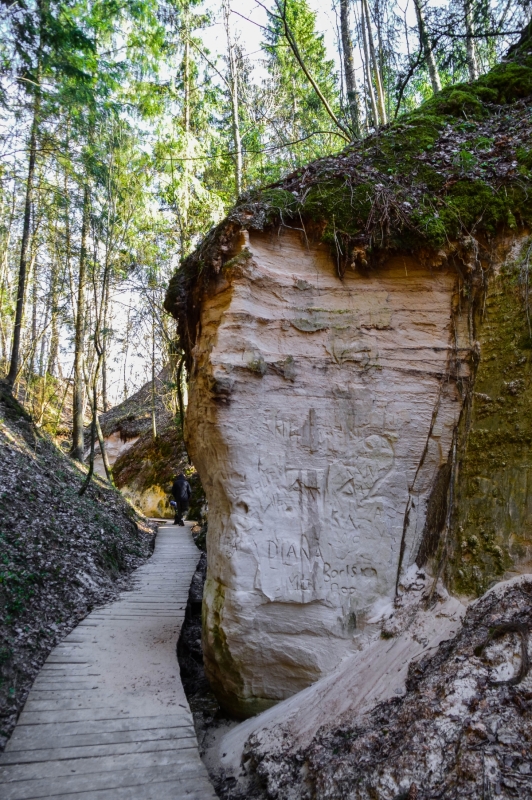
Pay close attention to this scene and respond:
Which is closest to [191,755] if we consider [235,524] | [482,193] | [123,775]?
[123,775]

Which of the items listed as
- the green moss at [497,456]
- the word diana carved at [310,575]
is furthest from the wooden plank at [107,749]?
the green moss at [497,456]

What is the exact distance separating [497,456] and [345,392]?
147cm

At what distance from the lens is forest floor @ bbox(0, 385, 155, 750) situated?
210 inches

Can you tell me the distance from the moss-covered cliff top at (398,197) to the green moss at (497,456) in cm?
81

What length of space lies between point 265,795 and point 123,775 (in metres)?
1.05

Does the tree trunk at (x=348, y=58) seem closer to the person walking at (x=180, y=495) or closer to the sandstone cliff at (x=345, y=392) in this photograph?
the sandstone cliff at (x=345, y=392)

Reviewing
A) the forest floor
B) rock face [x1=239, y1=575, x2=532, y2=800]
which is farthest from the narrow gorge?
the forest floor

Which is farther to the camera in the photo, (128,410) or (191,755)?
(128,410)

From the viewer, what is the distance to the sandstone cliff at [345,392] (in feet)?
15.6

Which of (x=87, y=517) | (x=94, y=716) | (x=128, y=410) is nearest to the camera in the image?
(x=94, y=716)

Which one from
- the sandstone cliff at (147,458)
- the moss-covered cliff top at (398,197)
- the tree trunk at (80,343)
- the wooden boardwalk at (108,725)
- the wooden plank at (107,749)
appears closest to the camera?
the wooden boardwalk at (108,725)

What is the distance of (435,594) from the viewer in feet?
14.1

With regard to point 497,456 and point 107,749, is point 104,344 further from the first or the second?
point 497,456

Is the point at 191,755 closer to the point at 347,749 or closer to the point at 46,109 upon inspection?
the point at 347,749
